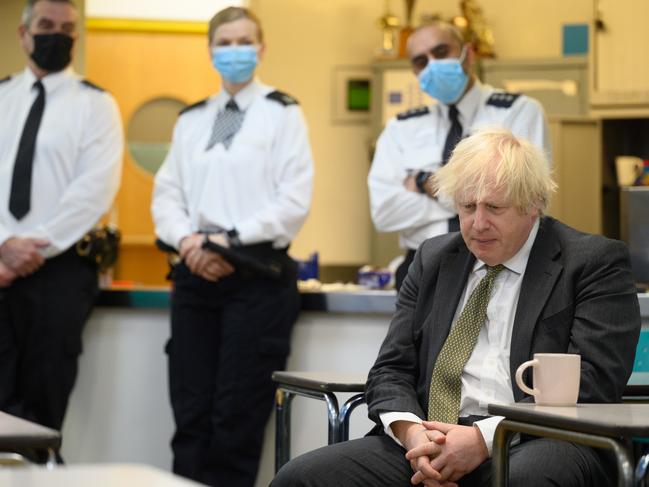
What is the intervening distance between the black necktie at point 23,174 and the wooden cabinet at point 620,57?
11.7 feet

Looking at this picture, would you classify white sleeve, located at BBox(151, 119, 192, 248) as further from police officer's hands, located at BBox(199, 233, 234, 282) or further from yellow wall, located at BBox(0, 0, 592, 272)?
yellow wall, located at BBox(0, 0, 592, 272)

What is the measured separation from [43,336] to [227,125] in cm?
94

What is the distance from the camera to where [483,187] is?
8.61 ft

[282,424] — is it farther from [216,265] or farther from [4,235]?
[4,235]

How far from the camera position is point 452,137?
4047 millimetres

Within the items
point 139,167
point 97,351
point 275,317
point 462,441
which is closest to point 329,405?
point 462,441

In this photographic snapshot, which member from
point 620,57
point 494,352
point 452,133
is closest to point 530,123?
point 452,133

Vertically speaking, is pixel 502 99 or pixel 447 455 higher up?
pixel 502 99

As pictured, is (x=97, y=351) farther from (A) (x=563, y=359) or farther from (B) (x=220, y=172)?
(A) (x=563, y=359)

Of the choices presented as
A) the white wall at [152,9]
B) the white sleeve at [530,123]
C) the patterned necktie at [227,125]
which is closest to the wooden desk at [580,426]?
the white sleeve at [530,123]

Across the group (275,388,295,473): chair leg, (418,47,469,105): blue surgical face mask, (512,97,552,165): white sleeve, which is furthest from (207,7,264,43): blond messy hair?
(275,388,295,473): chair leg

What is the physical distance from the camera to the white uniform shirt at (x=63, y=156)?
13.8 feet

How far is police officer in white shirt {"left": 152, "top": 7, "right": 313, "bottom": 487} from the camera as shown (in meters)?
4.04

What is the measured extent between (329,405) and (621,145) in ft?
15.6
